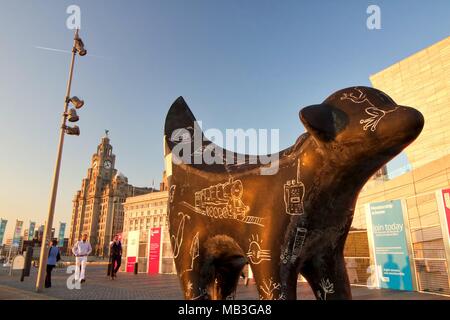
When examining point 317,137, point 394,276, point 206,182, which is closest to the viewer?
point 317,137

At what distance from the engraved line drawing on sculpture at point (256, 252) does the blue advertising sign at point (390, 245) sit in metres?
9.73

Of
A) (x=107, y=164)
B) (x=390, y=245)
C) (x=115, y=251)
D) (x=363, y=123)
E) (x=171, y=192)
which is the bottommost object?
(x=115, y=251)

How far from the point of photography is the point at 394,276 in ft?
36.8

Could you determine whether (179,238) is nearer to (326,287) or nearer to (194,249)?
(194,249)

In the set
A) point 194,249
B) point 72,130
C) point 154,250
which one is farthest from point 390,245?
point 154,250

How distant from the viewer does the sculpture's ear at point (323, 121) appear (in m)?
2.79

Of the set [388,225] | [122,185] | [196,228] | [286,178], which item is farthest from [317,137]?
[122,185]

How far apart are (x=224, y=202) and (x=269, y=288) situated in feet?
3.61

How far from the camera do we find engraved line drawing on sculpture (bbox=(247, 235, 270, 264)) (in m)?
3.11

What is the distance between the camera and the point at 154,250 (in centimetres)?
2084

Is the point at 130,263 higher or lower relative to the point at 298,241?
lower

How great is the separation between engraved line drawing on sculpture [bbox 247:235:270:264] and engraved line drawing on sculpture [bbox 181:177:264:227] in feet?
0.56
